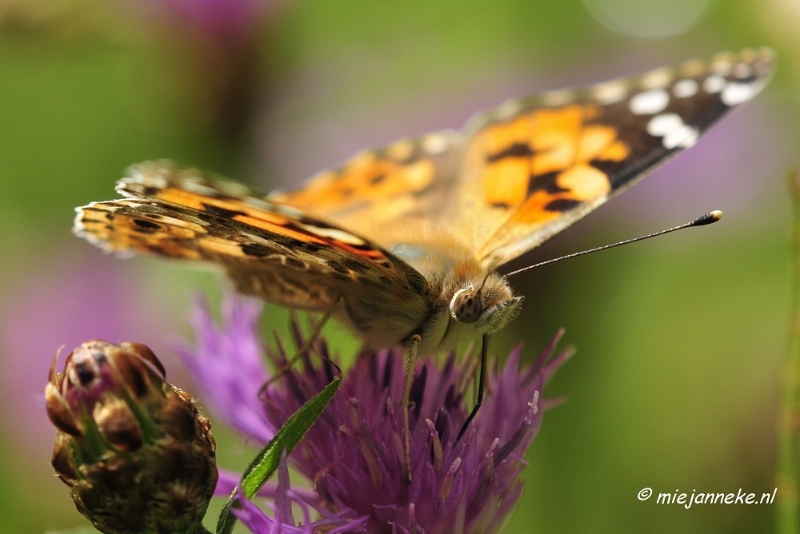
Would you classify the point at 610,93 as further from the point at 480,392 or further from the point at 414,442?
the point at 414,442

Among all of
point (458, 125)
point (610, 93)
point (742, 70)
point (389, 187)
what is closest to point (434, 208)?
point (389, 187)

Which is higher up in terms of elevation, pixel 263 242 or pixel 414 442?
pixel 263 242

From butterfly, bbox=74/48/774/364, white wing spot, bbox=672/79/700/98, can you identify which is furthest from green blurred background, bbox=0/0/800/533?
white wing spot, bbox=672/79/700/98

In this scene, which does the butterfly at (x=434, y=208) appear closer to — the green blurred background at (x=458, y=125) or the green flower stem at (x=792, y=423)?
the green flower stem at (x=792, y=423)

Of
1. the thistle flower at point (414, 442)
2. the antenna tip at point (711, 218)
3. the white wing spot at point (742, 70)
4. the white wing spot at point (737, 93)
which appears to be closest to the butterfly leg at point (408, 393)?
the thistle flower at point (414, 442)

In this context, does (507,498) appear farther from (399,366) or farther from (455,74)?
(455,74)

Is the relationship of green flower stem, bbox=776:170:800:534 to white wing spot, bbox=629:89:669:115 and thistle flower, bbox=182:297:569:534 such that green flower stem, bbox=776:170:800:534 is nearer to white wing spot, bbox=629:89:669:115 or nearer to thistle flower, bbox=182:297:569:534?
thistle flower, bbox=182:297:569:534
